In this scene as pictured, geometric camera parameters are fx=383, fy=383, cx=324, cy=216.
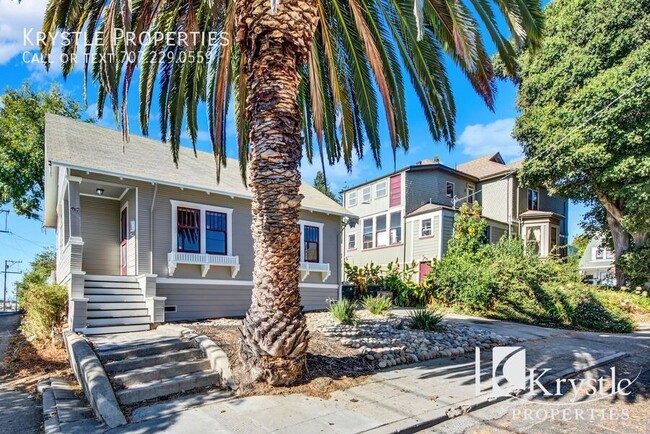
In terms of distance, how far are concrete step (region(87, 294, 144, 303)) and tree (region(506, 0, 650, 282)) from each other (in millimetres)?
17889

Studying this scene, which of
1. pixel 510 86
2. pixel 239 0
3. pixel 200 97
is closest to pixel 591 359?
pixel 239 0

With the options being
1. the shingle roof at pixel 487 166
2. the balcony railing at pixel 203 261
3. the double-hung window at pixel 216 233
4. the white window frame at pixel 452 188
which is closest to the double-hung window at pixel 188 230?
the double-hung window at pixel 216 233

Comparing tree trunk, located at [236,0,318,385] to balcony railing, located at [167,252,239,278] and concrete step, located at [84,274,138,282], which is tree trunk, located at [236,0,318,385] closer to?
balcony railing, located at [167,252,239,278]

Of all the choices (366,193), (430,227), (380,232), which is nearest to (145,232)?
(430,227)

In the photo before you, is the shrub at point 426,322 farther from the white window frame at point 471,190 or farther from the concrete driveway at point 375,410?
the white window frame at point 471,190

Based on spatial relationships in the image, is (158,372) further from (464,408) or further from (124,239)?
(124,239)

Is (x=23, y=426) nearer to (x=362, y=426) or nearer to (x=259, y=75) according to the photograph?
(x=362, y=426)

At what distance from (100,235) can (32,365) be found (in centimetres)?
532

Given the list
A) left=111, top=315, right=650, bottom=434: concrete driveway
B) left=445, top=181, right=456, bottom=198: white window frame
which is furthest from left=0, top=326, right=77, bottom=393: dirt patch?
left=445, top=181, right=456, bottom=198: white window frame

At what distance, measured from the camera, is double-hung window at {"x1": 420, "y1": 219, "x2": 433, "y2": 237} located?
20.8 meters

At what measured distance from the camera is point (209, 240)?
11.4 meters

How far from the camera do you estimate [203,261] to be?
35.4 feet

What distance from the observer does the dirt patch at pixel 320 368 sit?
4.98 meters

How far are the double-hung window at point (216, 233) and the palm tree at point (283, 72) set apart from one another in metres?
3.46
